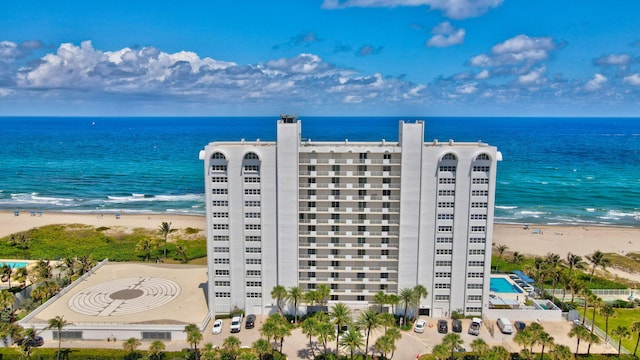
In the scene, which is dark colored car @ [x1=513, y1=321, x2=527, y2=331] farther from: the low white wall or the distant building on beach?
the distant building on beach

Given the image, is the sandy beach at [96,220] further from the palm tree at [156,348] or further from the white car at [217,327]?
the palm tree at [156,348]

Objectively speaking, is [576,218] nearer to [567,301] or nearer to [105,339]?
[567,301]

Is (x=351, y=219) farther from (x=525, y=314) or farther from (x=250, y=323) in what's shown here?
(x=525, y=314)

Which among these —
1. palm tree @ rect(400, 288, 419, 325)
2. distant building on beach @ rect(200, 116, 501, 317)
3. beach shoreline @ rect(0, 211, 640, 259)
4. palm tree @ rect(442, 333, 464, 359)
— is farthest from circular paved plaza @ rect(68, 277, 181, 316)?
beach shoreline @ rect(0, 211, 640, 259)

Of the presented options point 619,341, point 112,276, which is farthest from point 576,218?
point 112,276

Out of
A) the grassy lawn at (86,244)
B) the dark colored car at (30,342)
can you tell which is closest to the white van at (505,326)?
the grassy lawn at (86,244)

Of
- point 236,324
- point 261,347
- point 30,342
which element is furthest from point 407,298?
point 30,342
